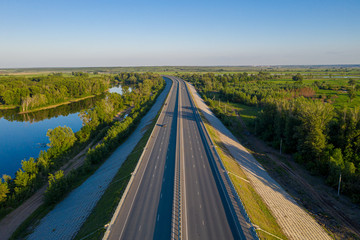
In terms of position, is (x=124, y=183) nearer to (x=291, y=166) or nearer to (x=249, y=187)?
(x=249, y=187)

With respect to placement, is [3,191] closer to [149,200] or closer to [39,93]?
[149,200]

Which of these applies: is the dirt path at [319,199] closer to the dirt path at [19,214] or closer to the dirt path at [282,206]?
the dirt path at [282,206]

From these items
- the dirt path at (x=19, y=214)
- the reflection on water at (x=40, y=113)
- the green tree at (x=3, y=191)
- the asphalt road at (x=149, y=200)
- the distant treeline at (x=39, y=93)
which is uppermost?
the distant treeline at (x=39, y=93)

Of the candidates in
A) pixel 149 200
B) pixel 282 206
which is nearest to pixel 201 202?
pixel 149 200

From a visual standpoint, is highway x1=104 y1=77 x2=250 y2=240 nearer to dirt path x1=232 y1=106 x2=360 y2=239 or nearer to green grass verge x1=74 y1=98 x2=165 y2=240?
green grass verge x1=74 y1=98 x2=165 y2=240

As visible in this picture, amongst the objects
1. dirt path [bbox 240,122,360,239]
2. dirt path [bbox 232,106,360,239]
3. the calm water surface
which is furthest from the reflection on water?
dirt path [bbox 232,106,360,239]

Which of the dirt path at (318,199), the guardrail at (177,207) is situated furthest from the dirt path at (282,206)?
the guardrail at (177,207)

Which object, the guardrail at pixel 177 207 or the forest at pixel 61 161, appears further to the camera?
the forest at pixel 61 161
